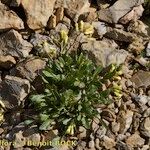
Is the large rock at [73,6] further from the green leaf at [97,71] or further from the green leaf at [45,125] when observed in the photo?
the green leaf at [45,125]

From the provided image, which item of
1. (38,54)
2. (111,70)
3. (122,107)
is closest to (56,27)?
(38,54)

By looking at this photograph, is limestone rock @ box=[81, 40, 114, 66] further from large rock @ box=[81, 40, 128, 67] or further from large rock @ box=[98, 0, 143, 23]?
large rock @ box=[98, 0, 143, 23]

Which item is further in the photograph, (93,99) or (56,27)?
(56,27)

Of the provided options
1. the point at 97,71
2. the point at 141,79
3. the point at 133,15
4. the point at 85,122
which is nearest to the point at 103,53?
the point at 97,71

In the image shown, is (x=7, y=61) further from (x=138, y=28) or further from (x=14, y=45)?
(x=138, y=28)

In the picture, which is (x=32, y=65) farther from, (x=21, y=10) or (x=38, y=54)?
(x=21, y=10)

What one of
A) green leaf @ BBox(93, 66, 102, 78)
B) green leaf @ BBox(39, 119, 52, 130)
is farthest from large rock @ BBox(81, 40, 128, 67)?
green leaf @ BBox(39, 119, 52, 130)

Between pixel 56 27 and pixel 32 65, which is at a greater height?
pixel 56 27
